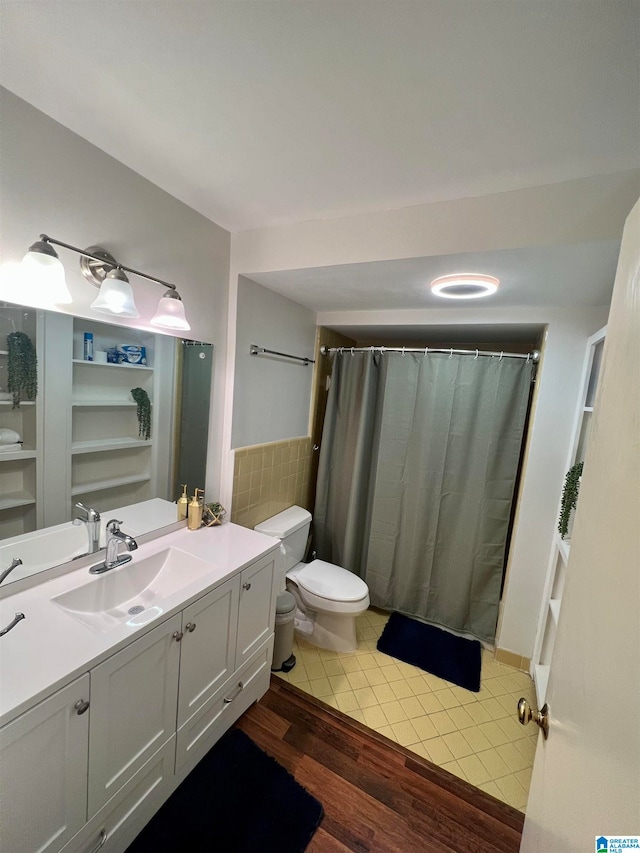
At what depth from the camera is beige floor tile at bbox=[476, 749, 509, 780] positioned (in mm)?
1398

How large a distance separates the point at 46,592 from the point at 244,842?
Answer: 1088 mm

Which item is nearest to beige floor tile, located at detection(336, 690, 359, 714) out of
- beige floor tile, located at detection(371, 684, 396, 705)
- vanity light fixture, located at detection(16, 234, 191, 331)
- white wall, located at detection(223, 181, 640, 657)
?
beige floor tile, located at detection(371, 684, 396, 705)

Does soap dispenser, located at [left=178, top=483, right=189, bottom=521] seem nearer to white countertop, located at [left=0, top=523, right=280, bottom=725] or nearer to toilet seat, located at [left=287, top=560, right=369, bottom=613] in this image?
white countertop, located at [left=0, top=523, right=280, bottom=725]

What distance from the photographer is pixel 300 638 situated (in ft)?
6.81

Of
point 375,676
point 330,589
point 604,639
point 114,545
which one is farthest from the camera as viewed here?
point 330,589

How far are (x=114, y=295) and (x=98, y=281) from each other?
160mm

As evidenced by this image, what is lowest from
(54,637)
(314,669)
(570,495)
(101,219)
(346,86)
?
(314,669)

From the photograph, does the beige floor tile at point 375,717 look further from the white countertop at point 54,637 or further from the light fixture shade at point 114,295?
the light fixture shade at point 114,295

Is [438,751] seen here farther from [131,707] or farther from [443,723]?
[131,707]

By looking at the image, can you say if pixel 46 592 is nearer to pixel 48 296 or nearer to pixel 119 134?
pixel 48 296

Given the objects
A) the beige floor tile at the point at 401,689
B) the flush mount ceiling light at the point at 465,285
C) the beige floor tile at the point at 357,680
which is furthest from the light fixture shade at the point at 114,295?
the beige floor tile at the point at 401,689

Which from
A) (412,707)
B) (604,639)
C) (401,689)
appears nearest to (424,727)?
(412,707)

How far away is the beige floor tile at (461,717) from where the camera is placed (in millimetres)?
1603

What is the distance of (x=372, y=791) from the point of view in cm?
130
